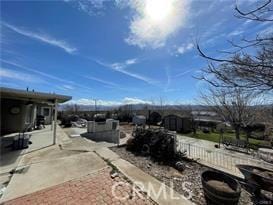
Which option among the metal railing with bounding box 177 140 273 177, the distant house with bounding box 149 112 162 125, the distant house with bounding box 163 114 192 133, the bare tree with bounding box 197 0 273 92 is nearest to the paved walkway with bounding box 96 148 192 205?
the metal railing with bounding box 177 140 273 177

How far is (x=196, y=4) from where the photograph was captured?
2.99m

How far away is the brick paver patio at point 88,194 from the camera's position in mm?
3592

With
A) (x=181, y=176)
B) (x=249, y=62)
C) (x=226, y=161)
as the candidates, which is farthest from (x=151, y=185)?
(x=226, y=161)

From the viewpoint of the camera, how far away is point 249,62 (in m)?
1.85

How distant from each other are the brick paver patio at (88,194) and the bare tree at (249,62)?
3129 millimetres

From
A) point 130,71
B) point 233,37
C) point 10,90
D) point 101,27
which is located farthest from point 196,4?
point 130,71

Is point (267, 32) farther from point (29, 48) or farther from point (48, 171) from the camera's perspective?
point (29, 48)

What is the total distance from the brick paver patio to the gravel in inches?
46.9

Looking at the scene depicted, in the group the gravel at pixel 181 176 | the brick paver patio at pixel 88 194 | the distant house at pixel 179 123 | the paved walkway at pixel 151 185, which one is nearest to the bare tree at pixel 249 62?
the paved walkway at pixel 151 185

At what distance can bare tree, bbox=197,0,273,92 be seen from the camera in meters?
1.73

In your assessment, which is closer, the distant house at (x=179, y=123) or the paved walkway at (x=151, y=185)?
the paved walkway at (x=151, y=185)

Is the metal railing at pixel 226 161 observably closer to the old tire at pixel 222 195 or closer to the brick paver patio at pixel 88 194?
the old tire at pixel 222 195

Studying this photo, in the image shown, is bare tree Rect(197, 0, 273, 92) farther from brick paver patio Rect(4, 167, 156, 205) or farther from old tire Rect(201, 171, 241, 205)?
brick paver patio Rect(4, 167, 156, 205)

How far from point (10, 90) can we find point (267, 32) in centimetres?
834
